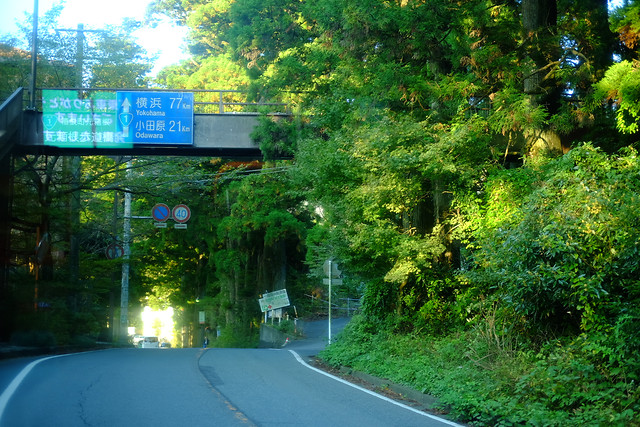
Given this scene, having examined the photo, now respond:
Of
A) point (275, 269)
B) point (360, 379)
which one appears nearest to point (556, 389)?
point (360, 379)

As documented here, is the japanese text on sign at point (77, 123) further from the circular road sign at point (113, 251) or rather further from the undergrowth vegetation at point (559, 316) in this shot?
the undergrowth vegetation at point (559, 316)

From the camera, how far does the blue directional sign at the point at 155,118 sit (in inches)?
910

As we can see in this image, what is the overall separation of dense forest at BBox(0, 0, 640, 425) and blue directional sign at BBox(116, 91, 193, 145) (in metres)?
2.62

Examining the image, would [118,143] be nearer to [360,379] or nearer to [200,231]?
[360,379]

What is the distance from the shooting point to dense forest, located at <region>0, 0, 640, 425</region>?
991cm

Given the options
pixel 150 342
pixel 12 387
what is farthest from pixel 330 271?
pixel 150 342

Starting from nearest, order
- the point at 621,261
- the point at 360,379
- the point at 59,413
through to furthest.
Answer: the point at 59,413
the point at 621,261
the point at 360,379

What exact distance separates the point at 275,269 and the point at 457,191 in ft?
83.5

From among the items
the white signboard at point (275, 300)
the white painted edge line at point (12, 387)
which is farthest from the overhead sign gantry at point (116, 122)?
the white signboard at point (275, 300)

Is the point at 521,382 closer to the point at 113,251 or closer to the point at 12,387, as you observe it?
the point at 12,387

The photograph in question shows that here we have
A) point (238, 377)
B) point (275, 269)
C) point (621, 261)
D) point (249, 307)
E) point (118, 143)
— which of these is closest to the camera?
point (621, 261)

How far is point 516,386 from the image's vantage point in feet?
32.4

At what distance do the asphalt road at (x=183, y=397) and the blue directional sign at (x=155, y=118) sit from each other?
30.3 ft

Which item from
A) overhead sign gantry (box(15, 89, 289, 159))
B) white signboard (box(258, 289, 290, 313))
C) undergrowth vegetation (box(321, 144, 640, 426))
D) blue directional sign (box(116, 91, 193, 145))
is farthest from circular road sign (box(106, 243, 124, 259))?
undergrowth vegetation (box(321, 144, 640, 426))
